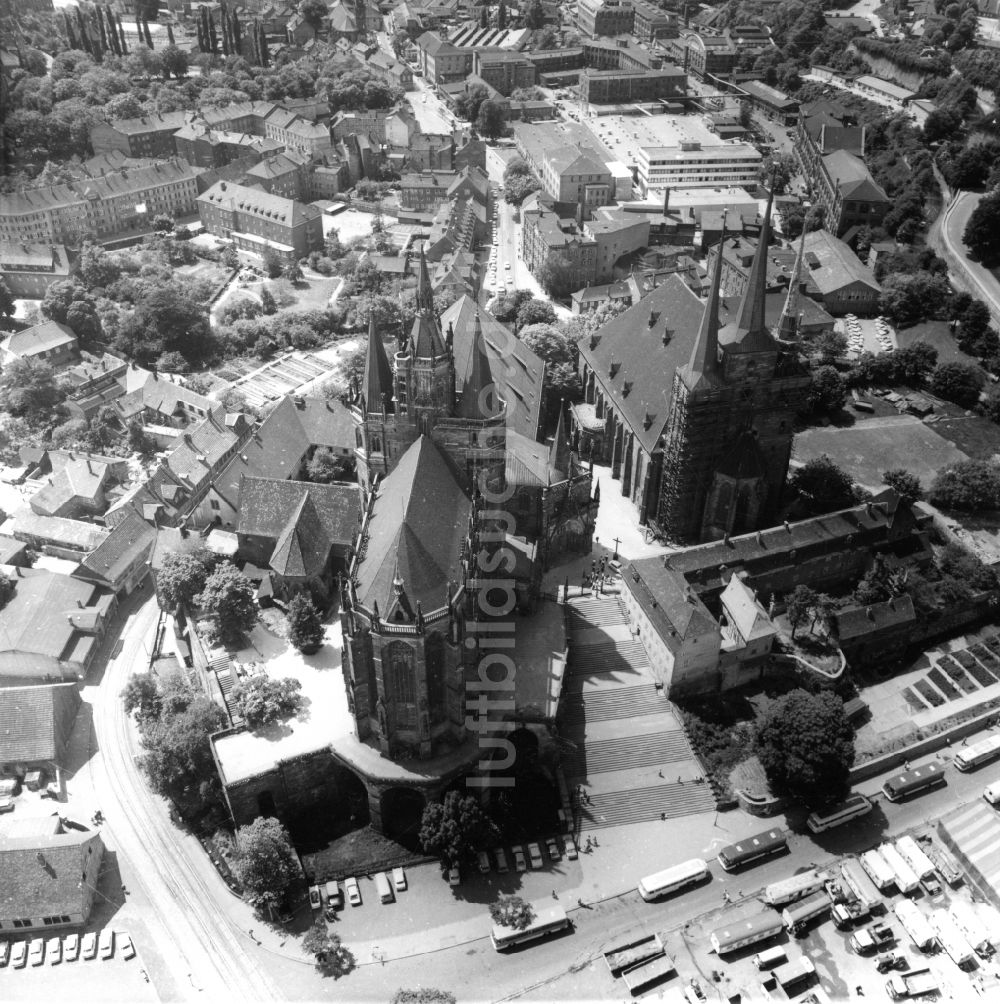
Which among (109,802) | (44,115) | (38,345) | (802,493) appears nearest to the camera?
(109,802)

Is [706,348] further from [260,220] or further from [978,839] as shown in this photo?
[260,220]

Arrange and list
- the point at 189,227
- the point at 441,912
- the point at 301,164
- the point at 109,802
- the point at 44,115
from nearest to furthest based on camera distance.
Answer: the point at 441,912 → the point at 109,802 → the point at 189,227 → the point at 301,164 → the point at 44,115

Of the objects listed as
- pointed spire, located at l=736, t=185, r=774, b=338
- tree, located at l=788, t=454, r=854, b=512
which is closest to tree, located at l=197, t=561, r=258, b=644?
pointed spire, located at l=736, t=185, r=774, b=338

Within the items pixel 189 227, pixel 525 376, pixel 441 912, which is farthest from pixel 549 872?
pixel 189 227

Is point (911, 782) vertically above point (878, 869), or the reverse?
point (911, 782)

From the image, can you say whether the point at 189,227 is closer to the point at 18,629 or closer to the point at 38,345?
the point at 38,345

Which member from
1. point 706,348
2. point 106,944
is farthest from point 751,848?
point 106,944
